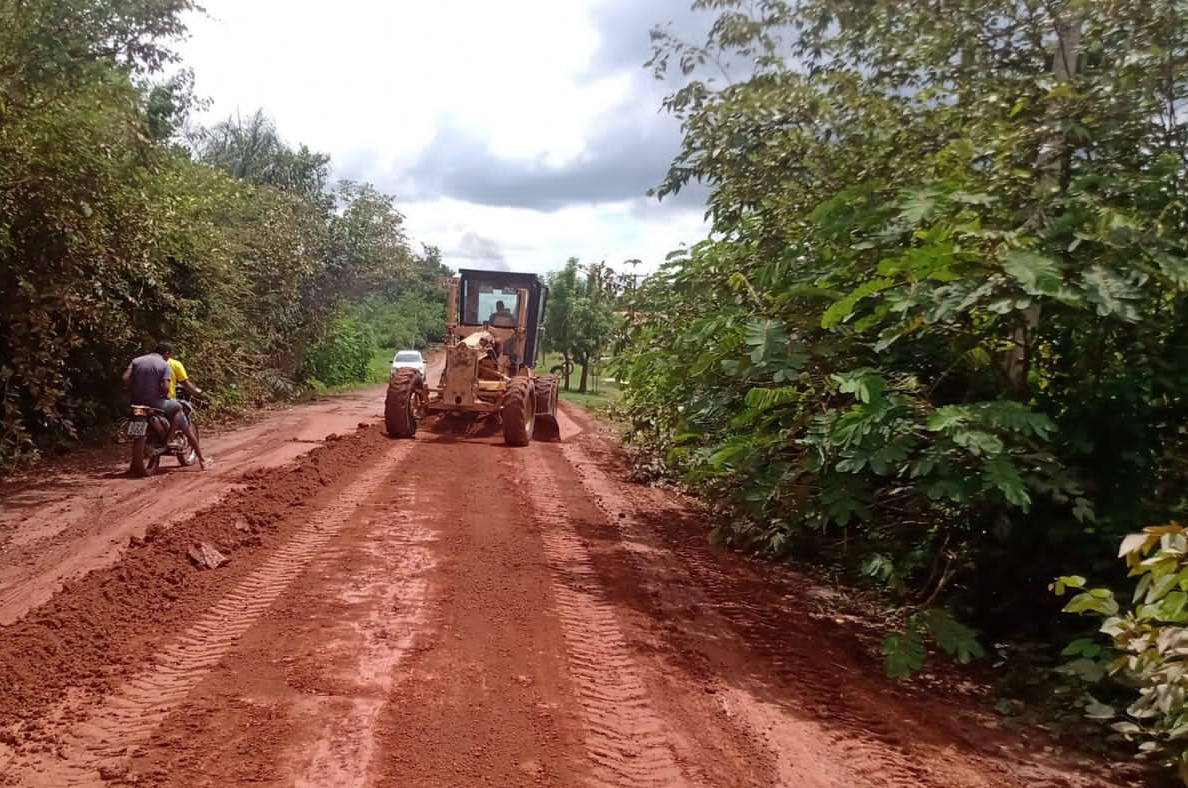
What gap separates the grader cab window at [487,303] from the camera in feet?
55.7

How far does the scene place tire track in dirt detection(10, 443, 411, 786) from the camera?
3416 millimetres

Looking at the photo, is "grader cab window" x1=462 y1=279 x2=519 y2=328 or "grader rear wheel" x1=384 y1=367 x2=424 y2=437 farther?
"grader cab window" x1=462 y1=279 x2=519 y2=328

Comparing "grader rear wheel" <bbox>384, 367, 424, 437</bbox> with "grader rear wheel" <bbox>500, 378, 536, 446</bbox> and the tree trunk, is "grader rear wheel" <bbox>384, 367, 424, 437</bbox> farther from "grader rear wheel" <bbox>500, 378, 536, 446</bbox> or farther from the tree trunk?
the tree trunk

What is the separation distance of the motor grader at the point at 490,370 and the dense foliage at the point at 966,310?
304 inches

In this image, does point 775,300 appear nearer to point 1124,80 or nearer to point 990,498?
point 990,498

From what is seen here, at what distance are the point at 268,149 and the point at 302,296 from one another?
10480 millimetres

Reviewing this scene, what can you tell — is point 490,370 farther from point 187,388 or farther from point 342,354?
point 342,354

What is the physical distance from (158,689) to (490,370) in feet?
37.4

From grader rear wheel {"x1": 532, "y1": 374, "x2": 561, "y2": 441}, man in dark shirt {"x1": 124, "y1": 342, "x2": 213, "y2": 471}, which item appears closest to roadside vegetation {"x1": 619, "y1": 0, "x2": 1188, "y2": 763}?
man in dark shirt {"x1": 124, "y1": 342, "x2": 213, "y2": 471}

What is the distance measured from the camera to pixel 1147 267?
172 inches

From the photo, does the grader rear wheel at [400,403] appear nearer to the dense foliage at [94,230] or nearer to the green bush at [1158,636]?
the dense foliage at [94,230]

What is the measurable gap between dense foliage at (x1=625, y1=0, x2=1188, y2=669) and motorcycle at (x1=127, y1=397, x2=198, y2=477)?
6716mm

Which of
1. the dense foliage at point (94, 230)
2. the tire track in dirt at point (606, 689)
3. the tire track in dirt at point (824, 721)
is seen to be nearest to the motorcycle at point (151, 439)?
the dense foliage at point (94, 230)

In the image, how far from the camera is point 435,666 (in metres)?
4.51
